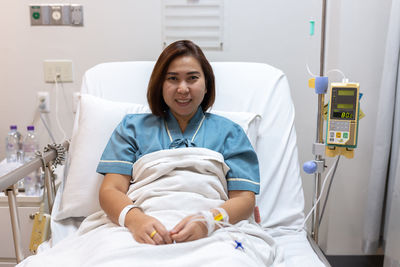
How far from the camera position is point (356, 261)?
221 cm

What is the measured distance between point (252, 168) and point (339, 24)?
3.29 feet

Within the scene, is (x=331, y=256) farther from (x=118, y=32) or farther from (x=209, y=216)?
(x=118, y=32)

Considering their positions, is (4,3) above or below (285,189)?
above

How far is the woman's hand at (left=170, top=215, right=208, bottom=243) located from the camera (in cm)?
113

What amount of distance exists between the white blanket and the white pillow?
6.5 inches

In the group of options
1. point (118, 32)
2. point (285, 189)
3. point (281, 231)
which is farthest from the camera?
point (118, 32)

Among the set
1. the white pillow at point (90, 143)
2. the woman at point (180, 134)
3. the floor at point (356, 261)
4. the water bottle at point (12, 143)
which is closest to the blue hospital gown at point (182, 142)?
the woman at point (180, 134)

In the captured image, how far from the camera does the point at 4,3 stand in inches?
81.8

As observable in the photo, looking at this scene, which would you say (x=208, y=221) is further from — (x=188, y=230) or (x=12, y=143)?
(x=12, y=143)

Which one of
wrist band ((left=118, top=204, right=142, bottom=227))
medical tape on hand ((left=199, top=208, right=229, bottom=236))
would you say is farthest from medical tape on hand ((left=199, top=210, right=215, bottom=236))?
wrist band ((left=118, top=204, right=142, bottom=227))

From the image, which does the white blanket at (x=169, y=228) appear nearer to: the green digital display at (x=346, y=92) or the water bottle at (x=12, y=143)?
the green digital display at (x=346, y=92)

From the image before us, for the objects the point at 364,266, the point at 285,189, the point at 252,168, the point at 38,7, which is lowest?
the point at 364,266

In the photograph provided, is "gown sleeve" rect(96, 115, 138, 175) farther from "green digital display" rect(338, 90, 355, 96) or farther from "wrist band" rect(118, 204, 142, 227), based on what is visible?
"green digital display" rect(338, 90, 355, 96)

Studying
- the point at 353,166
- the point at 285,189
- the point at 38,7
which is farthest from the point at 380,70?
the point at 38,7
